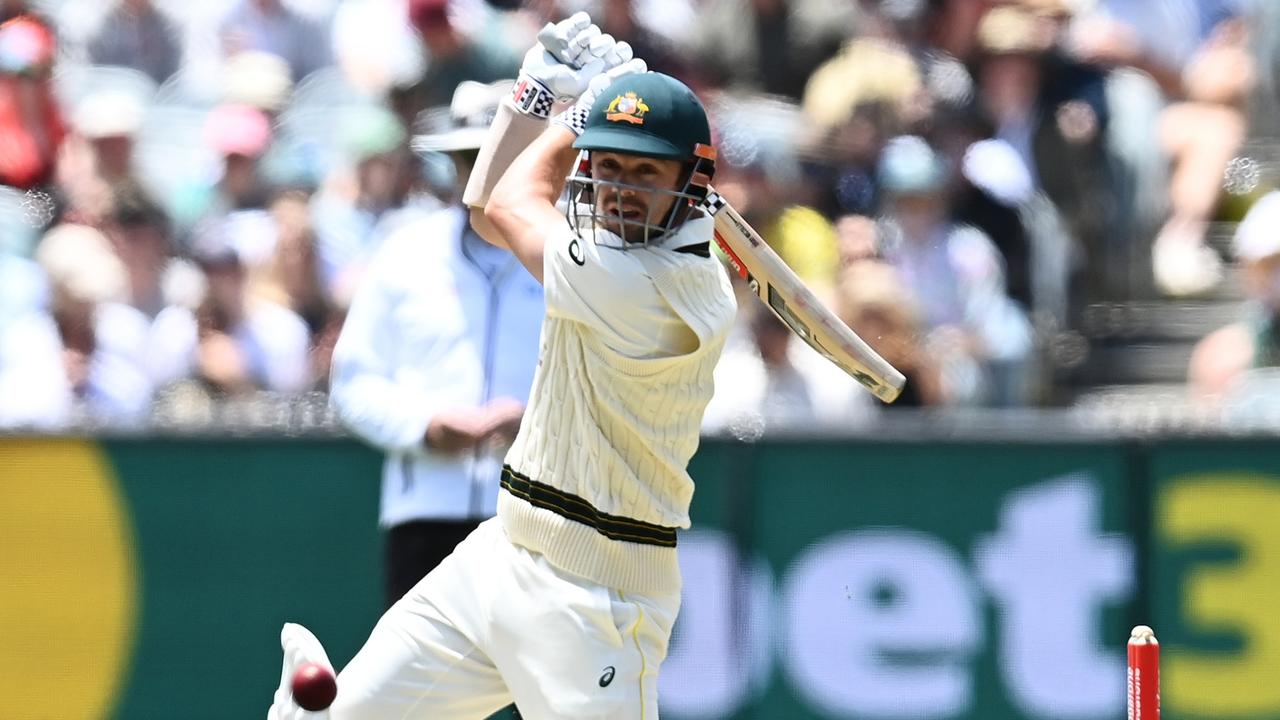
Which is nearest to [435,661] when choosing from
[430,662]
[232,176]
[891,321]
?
[430,662]

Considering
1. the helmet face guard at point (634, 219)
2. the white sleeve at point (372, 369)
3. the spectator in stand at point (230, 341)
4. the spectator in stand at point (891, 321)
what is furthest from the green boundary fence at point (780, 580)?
the helmet face guard at point (634, 219)

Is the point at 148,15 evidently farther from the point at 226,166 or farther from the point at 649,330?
the point at 649,330

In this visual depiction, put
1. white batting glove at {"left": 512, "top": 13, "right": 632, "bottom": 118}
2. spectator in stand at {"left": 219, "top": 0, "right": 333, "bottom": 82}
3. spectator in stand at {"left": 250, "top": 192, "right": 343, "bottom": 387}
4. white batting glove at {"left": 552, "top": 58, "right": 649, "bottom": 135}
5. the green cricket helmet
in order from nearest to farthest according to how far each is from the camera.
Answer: the green cricket helmet → white batting glove at {"left": 552, "top": 58, "right": 649, "bottom": 135} → white batting glove at {"left": 512, "top": 13, "right": 632, "bottom": 118} → spectator in stand at {"left": 250, "top": 192, "right": 343, "bottom": 387} → spectator in stand at {"left": 219, "top": 0, "right": 333, "bottom": 82}

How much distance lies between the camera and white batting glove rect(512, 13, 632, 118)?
177 inches

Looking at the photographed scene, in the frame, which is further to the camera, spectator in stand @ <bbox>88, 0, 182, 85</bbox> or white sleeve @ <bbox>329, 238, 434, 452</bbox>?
spectator in stand @ <bbox>88, 0, 182, 85</bbox>

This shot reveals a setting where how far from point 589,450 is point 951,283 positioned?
4173 millimetres

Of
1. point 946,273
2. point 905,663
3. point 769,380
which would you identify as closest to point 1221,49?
point 946,273

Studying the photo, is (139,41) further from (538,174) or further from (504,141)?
(538,174)

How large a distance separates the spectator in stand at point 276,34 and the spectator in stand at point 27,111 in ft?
2.72

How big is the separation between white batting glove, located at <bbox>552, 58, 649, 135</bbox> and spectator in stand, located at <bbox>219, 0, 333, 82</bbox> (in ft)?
15.8

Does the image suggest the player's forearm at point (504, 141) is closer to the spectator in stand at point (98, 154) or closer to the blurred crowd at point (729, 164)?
the blurred crowd at point (729, 164)

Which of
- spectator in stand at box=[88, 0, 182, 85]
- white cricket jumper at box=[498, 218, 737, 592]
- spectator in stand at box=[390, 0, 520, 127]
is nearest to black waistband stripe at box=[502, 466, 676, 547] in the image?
white cricket jumper at box=[498, 218, 737, 592]

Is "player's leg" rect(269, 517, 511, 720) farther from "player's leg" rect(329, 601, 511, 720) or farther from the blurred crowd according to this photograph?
the blurred crowd

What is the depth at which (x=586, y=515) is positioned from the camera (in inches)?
166
